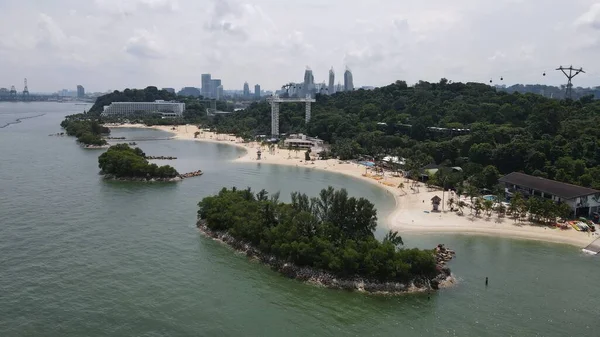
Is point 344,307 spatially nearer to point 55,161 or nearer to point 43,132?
point 55,161

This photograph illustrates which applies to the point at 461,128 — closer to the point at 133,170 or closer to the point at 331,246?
the point at 133,170

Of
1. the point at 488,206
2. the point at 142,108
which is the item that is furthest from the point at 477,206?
the point at 142,108

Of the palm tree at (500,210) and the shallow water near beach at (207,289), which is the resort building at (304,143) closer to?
the shallow water near beach at (207,289)

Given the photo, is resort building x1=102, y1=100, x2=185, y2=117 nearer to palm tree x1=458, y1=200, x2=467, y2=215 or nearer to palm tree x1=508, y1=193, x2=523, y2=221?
palm tree x1=458, y1=200, x2=467, y2=215

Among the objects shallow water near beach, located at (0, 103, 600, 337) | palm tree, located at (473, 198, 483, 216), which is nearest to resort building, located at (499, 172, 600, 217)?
palm tree, located at (473, 198, 483, 216)

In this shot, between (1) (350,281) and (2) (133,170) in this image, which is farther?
(2) (133,170)

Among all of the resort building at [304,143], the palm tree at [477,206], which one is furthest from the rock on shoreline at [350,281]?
the resort building at [304,143]
